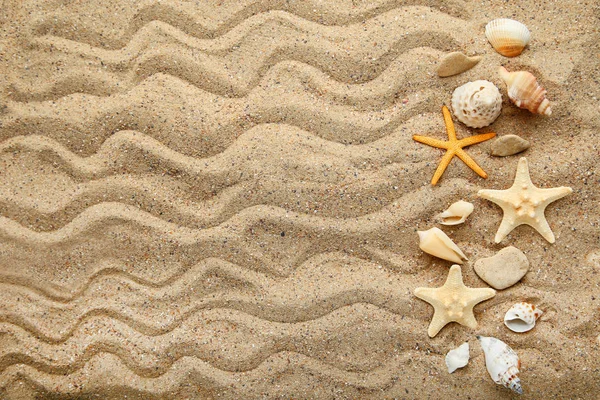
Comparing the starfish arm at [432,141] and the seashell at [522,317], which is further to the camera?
the starfish arm at [432,141]

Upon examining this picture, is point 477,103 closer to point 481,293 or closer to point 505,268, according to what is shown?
point 505,268

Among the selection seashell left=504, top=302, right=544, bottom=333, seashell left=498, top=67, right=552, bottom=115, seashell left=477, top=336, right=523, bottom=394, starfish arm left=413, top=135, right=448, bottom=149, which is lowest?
seashell left=477, top=336, right=523, bottom=394

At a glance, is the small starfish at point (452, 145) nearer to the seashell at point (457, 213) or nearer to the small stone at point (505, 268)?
the seashell at point (457, 213)

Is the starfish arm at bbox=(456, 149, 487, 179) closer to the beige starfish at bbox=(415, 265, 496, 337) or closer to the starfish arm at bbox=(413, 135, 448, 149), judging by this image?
the starfish arm at bbox=(413, 135, 448, 149)

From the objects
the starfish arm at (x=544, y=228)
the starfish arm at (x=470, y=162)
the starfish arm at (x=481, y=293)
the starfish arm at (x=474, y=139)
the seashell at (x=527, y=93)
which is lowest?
the starfish arm at (x=481, y=293)

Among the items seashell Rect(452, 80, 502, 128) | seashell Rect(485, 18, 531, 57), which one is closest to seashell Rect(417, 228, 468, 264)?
seashell Rect(452, 80, 502, 128)

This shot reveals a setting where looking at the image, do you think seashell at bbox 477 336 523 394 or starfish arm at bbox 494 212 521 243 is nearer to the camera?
seashell at bbox 477 336 523 394

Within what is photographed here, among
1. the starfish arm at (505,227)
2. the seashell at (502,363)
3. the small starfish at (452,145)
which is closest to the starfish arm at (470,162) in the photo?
the small starfish at (452,145)

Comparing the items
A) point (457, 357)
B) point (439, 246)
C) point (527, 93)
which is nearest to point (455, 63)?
point (527, 93)
